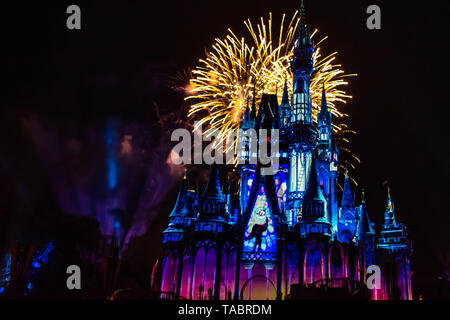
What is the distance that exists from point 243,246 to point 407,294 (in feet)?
82.3

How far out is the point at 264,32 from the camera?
57.6 metres

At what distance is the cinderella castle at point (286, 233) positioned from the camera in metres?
52.3

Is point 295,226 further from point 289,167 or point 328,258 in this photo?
point 289,167

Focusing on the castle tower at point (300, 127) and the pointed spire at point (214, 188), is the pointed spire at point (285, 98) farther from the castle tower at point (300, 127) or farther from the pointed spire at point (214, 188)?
the pointed spire at point (214, 188)

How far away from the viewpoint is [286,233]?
5428 cm

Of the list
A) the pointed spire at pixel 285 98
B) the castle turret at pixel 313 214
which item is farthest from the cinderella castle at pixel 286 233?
A: the pointed spire at pixel 285 98

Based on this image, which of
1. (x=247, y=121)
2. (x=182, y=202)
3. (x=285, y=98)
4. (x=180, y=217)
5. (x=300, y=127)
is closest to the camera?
(x=180, y=217)

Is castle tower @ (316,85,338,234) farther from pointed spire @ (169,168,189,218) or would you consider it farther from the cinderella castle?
pointed spire @ (169,168,189,218)

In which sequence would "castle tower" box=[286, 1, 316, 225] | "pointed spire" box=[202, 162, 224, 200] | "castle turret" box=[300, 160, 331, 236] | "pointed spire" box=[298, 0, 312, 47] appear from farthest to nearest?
"pointed spire" box=[298, 0, 312, 47] < "castle tower" box=[286, 1, 316, 225] < "pointed spire" box=[202, 162, 224, 200] < "castle turret" box=[300, 160, 331, 236]

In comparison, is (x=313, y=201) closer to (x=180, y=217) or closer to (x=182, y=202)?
(x=180, y=217)

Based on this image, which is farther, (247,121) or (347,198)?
(347,198)

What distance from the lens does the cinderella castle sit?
52.3 meters

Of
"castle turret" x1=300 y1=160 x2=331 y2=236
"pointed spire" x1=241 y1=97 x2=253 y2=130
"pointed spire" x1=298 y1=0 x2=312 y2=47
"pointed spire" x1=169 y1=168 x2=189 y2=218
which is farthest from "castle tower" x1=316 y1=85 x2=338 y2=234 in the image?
"pointed spire" x1=169 y1=168 x2=189 y2=218

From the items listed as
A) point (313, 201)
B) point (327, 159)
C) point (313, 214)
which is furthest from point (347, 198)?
point (313, 214)
